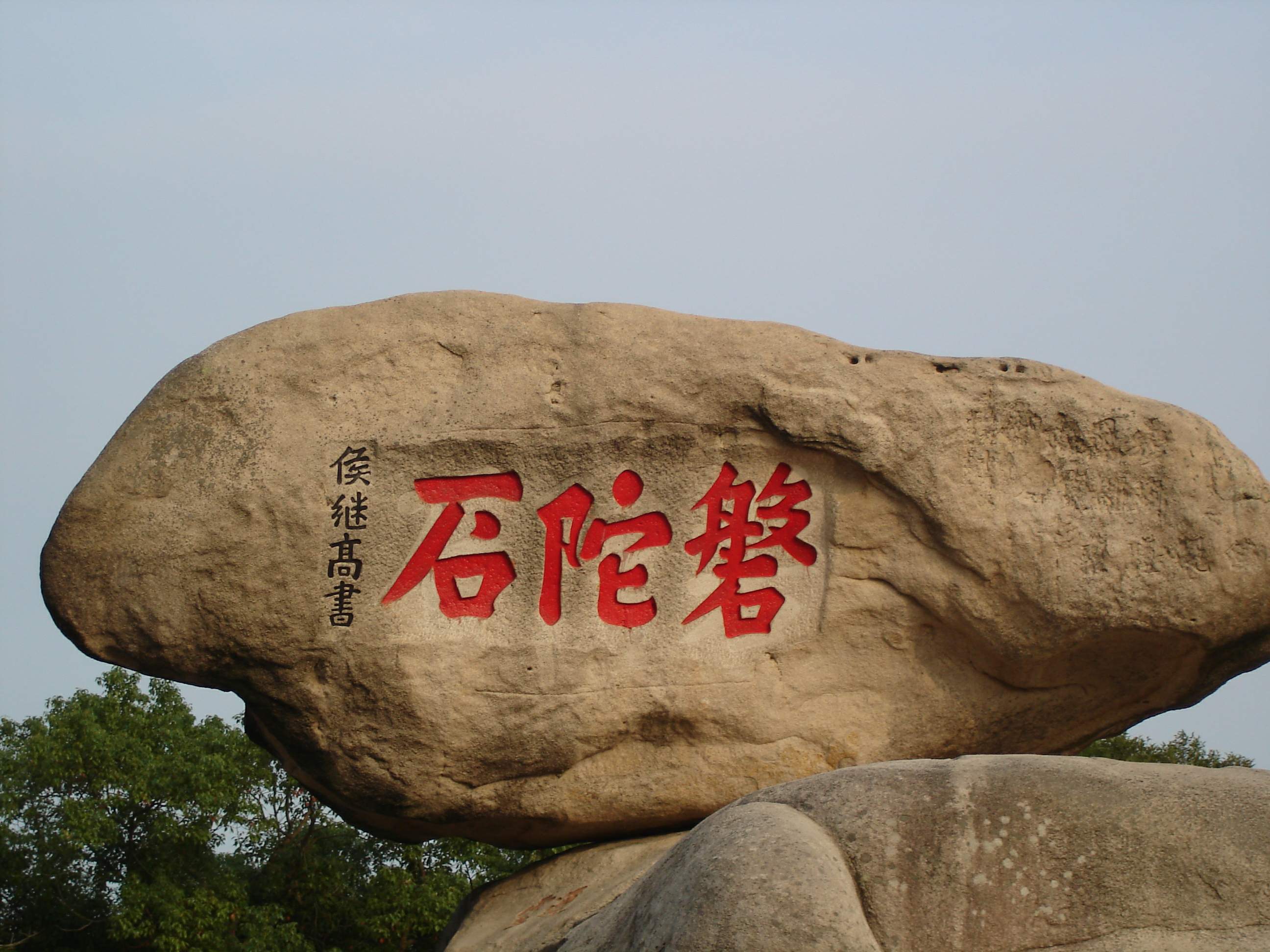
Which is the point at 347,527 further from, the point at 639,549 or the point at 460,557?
the point at 639,549

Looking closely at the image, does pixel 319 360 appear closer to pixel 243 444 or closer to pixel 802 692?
pixel 243 444

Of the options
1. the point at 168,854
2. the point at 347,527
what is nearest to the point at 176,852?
the point at 168,854

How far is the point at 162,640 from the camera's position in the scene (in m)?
6.38

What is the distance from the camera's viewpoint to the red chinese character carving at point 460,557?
262 inches

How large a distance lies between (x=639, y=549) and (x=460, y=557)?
0.83 metres

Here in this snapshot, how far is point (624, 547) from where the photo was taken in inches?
270

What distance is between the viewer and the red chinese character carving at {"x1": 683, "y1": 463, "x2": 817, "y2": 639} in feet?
22.6

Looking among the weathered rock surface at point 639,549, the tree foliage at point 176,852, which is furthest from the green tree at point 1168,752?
the weathered rock surface at point 639,549

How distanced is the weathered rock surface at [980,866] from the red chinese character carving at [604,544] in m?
1.94

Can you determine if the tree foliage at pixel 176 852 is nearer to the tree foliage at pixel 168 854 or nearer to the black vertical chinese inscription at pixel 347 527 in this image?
the tree foliage at pixel 168 854

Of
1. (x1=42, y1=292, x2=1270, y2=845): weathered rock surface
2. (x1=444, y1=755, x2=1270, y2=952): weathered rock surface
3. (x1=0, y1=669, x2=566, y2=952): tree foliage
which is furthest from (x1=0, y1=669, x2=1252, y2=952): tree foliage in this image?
(x1=444, y1=755, x2=1270, y2=952): weathered rock surface

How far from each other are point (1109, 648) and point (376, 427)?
3.56 meters

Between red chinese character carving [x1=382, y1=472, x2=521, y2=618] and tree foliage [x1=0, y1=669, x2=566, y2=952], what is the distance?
5675 millimetres

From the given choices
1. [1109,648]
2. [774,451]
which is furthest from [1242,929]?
[774,451]
